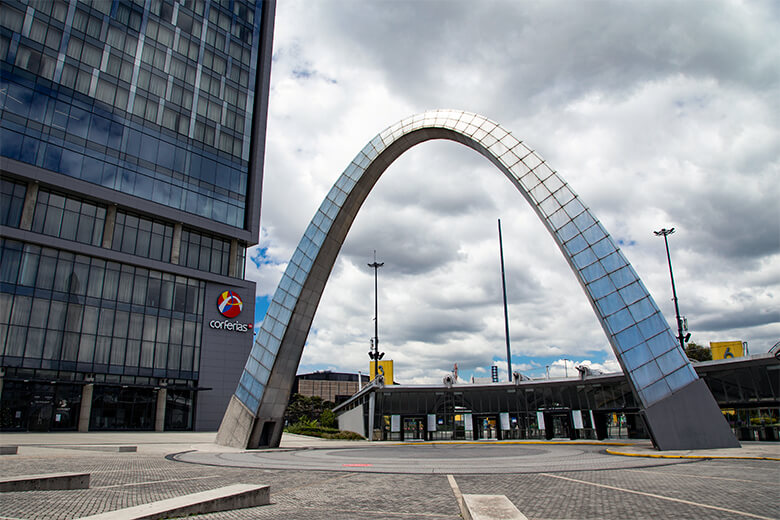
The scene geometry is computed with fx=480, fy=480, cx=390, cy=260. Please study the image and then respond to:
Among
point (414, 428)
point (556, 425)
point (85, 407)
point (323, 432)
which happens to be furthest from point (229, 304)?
point (556, 425)

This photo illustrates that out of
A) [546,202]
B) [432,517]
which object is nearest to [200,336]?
[546,202]

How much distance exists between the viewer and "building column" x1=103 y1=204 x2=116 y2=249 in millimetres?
46625

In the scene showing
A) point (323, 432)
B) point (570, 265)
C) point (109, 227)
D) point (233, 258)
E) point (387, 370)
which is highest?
point (109, 227)

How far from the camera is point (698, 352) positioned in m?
58.0

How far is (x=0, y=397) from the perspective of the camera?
127 feet

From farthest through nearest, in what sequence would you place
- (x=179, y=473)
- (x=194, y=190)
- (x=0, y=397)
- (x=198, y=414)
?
1. (x=194, y=190)
2. (x=198, y=414)
3. (x=0, y=397)
4. (x=179, y=473)

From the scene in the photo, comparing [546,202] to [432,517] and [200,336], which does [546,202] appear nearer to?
[432,517]

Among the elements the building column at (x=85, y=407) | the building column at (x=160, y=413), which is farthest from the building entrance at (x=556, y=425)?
the building column at (x=85, y=407)

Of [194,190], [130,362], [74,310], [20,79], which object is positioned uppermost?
[20,79]

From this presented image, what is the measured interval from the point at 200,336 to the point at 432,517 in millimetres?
50182

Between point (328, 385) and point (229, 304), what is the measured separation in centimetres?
7748

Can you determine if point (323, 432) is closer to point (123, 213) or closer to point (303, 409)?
point (303, 409)

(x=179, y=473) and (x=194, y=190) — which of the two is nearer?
(x=179, y=473)

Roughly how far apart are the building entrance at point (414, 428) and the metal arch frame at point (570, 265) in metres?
24.3
